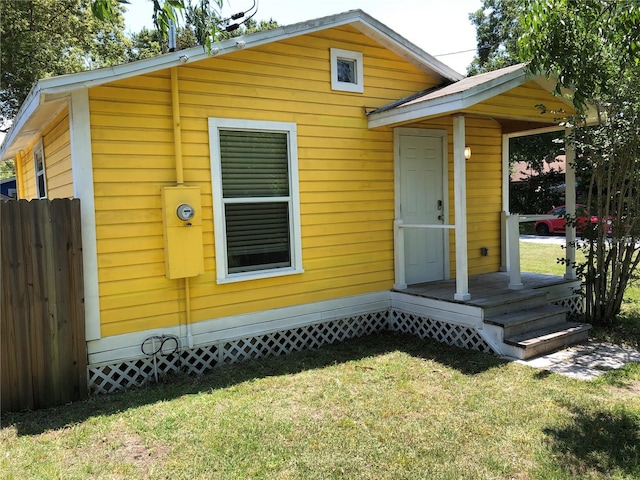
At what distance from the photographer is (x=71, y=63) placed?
17188 millimetres

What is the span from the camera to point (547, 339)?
522 cm

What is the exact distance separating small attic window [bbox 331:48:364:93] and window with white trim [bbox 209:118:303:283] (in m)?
0.92

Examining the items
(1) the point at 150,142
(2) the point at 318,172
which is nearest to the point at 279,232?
(2) the point at 318,172

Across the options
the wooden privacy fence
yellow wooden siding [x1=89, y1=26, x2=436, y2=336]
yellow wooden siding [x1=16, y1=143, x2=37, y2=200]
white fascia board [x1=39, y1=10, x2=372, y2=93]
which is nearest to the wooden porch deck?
yellow wooden siding [x1=89, y1=26, x2=436, y2=336]

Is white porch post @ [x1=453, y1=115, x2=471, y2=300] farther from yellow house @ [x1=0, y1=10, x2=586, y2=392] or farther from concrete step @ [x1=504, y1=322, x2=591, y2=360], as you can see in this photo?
concrete step @ [x1=504, y1=322, x2=591, y2=360]

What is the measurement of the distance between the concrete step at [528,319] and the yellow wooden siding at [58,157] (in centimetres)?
465

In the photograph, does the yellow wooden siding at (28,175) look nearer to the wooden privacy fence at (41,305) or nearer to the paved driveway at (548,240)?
the wooden privacy fence at (41,305)

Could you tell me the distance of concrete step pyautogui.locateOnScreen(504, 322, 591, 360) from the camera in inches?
199

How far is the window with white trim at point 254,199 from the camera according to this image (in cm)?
514

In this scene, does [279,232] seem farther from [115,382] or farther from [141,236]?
[115,382]

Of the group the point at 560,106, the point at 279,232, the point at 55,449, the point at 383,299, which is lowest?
the point at 55,449

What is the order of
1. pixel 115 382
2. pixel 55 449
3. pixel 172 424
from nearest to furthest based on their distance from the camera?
pixel 55 449 → pixel 172 424 → pixel 115 382

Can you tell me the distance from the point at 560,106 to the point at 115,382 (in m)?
6.12

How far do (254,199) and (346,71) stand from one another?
2088 mm
